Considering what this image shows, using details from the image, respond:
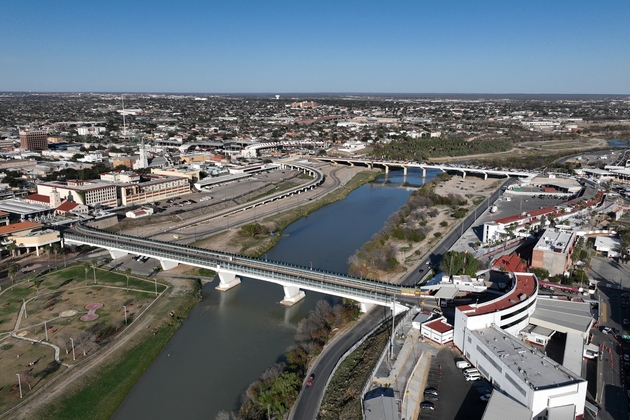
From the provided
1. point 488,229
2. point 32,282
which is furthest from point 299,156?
point 32,282

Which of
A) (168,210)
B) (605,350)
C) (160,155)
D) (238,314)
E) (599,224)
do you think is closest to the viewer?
(605,350)

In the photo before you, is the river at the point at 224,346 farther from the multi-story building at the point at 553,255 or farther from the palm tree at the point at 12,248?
the palm tree at the point at 12,248

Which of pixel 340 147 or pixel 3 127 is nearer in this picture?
pixel 340 147

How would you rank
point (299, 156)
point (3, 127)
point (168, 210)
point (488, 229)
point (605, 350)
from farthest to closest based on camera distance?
point (3, 127) → point (299, 156) → point (168, 210) → point (488, 229) → point (605, 350)

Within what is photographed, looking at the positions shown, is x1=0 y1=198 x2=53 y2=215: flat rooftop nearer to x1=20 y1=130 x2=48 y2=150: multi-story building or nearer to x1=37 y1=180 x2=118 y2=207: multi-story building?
x1=37 y1=180 x2=118 y2=207: multi-story building

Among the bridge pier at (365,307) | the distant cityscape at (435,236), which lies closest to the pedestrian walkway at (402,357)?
the distant cityscape at (435,236)

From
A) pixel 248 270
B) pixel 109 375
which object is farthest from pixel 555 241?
pixel 109 375

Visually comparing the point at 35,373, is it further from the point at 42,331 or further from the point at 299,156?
the point at 299,156
